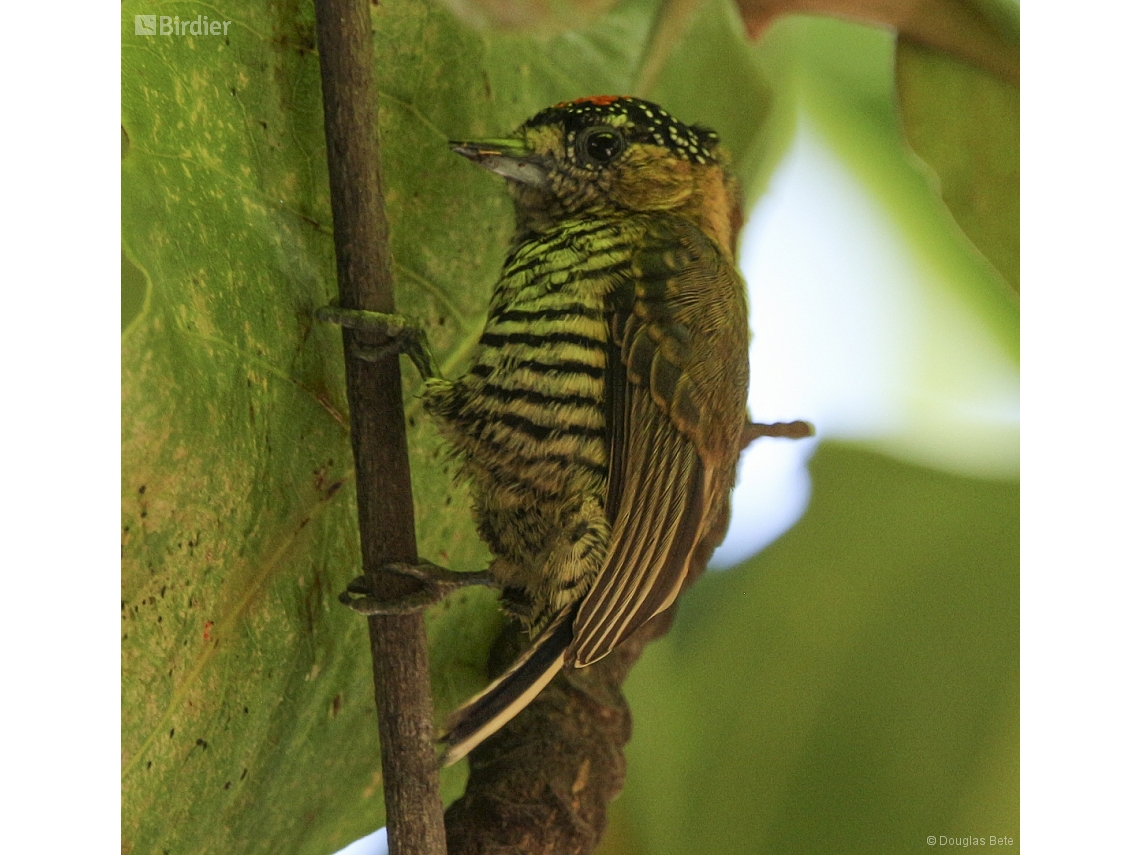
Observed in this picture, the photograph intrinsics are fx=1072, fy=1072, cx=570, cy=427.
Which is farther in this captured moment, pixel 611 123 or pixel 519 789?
pixel 519 789

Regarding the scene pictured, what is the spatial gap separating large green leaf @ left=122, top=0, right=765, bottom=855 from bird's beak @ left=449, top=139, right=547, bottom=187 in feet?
0.42

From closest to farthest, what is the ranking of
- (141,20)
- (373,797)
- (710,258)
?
1. (141,20)
2. (710,258)
3. (373,797)

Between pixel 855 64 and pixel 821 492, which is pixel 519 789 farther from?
pixel 855 64

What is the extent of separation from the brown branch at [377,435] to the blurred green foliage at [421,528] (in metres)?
0.08

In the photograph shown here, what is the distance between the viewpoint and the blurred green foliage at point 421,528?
119 cm

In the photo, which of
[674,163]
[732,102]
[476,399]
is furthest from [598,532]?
[732,102]

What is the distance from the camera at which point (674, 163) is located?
134 centimetres

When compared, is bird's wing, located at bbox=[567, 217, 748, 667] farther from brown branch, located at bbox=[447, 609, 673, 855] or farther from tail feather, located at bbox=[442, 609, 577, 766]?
brown branch, located at bbox=[447, 609, 673, 855]

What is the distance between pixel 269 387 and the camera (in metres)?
1.26

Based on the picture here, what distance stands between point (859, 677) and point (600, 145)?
84 centimetres

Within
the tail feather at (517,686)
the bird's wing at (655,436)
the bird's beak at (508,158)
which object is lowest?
the tail feather at (517,686)

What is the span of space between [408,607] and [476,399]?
252 millimetres

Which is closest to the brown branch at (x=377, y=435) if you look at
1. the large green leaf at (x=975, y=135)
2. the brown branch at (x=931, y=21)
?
the brown branch at (x=931, y=21)

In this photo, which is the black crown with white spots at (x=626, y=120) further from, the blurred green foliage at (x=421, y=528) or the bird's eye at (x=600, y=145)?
the blurred green foliage at (x=421, y=528)
